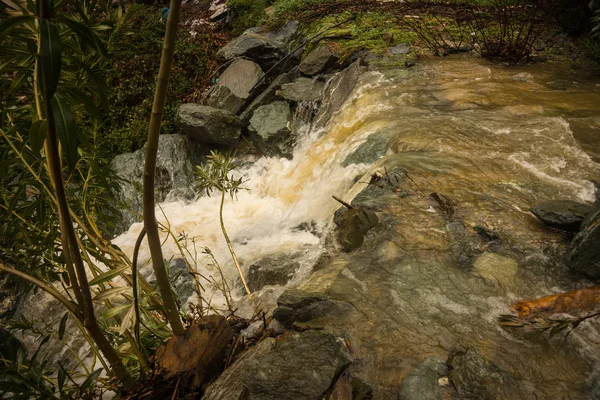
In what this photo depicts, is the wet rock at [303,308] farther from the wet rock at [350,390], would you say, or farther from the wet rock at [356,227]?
the wet rock at [356,227]

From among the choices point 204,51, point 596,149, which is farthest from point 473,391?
point 204,51

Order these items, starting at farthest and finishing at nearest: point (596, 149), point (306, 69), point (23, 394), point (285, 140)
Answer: point (306, 69) → point (285, 140) → point (596, 149) → point (23, 394)

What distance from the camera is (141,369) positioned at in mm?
1732

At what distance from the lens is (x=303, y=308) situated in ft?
7.02

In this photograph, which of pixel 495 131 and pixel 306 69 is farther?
pixel 306 69

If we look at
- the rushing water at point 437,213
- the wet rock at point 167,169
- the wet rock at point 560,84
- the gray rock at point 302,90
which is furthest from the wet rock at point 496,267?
the wet rock at point 167,169

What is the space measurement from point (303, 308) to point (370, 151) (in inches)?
101

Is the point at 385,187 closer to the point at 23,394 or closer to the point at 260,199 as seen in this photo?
the point at 260,199

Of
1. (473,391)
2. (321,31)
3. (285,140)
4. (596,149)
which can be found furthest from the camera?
(321,31)

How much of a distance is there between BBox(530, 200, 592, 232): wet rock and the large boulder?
542 centimetres

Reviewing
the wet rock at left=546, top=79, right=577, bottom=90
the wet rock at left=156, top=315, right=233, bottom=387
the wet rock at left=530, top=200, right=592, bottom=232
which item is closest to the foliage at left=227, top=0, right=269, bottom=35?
the wet rock at left=546, top=79, right=577, bottom=90

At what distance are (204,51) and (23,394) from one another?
288 inches

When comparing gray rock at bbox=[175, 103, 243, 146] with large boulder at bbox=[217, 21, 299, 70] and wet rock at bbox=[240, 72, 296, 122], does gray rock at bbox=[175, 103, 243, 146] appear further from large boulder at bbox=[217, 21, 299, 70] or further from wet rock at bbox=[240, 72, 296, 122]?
large boulder at bbox=[217, 21, 299, 70]

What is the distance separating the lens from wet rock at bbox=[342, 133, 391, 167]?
164 inches
